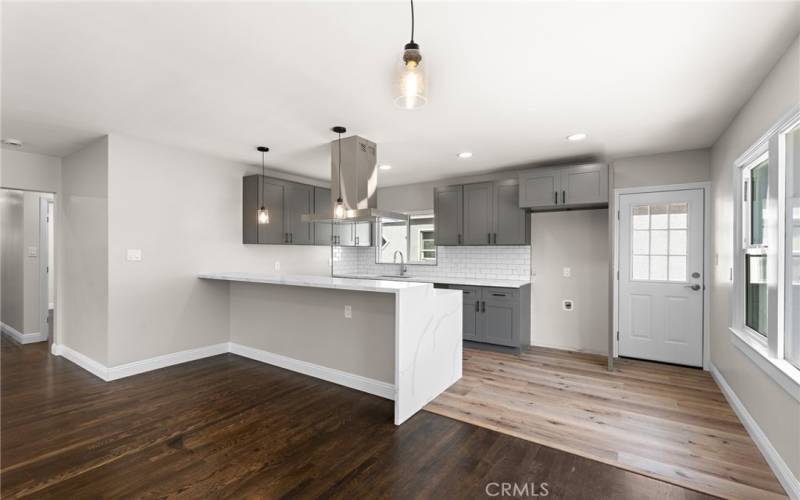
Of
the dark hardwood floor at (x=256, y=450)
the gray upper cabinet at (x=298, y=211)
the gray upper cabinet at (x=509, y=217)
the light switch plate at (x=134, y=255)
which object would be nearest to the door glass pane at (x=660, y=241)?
the gray upper cabinet at (x=509, y=217)

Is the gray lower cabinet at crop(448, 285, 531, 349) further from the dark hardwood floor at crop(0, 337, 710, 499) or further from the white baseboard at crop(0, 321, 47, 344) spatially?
the white baseboard at crop(0, 321, 47, 344)

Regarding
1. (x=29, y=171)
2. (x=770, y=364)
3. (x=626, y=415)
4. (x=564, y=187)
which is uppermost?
(x=29, y=171)

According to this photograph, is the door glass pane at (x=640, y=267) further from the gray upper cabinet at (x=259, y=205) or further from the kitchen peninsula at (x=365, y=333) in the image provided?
the gray upper cabinet at (x=259, y=205)

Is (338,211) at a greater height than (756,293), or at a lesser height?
greater

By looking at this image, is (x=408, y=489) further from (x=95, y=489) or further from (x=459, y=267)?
(x=459, y=267)

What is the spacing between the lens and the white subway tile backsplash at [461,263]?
532 cm

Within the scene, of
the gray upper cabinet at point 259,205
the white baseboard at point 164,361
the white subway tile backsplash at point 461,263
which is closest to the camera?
the white baseboard at point 164,361

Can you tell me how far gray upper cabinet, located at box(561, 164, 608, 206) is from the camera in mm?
4281

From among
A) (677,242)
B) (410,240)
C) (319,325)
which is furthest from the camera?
(410,240)

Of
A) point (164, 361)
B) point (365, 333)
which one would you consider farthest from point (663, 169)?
point (164, 361)

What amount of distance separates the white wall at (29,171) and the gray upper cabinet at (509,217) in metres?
5.44

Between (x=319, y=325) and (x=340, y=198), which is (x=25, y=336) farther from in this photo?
(x=340, y=198)

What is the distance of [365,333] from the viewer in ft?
11.6

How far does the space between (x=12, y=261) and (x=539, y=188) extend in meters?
7.70
